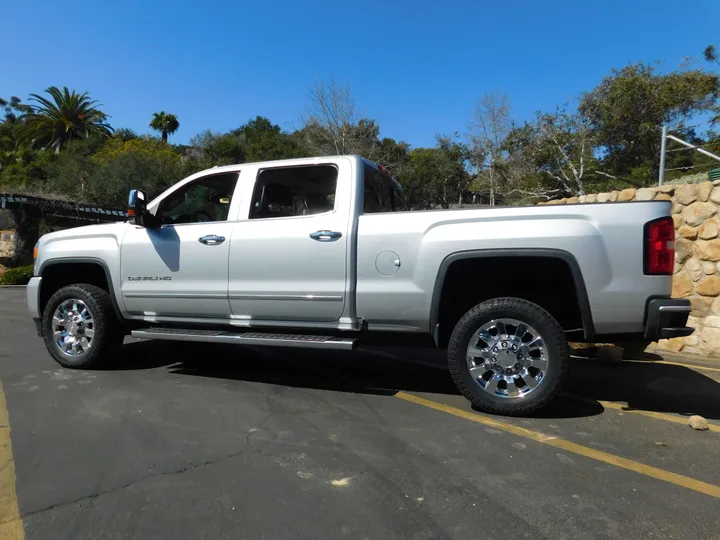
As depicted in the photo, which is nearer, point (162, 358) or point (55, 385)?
point (55, 385)

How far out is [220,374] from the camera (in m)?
5.32

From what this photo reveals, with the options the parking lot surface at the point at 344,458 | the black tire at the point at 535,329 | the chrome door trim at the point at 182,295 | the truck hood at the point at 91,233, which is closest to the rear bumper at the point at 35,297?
the truck hood at the point at 91,233

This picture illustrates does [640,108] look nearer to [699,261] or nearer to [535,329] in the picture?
[699,261]

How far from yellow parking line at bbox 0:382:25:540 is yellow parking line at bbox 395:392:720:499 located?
2.91 meters

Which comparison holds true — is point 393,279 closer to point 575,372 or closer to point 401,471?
point 401,471

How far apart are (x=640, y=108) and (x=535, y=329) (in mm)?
20234

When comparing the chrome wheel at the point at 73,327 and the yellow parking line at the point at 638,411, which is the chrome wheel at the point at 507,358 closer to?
the yellow parking line at the point at 638,411

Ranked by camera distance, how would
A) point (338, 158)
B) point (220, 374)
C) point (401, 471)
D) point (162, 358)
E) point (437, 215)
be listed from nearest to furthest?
point (401, 471), point (437, 215), point (338, 158), point (220, 374), point (162, 358)

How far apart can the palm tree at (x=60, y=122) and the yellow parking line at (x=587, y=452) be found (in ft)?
177

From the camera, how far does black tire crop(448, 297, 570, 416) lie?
148 inches

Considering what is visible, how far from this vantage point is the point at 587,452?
10.9 feet

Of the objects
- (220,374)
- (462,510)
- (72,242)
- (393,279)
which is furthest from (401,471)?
(72,242)

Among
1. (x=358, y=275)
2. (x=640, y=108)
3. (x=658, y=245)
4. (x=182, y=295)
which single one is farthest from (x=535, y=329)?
(x=640, y=108)

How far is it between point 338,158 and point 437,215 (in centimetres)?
126
